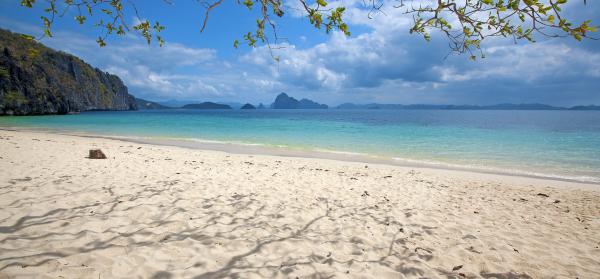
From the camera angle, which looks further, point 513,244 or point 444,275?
point 513,244

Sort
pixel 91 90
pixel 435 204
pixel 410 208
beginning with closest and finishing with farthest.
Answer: pixel 410 208 < pixel 435 204 < pixel 91 90

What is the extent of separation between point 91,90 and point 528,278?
176560 millimetres

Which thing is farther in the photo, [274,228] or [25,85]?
[25,85]

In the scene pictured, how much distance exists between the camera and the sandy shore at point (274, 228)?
152 inches

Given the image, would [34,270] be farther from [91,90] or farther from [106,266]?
[91,90]

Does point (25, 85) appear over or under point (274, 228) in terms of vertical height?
over

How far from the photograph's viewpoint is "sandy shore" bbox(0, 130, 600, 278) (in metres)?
3.86

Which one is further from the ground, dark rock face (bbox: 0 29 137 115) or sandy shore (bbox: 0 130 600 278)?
dark rock face (bbox: 0 29 137 115)

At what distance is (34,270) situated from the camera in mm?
3250

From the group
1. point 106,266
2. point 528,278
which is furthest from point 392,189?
point 106,266

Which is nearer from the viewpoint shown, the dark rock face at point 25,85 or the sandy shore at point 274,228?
the sandy shore at point 274,228

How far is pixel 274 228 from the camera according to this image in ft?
17.3

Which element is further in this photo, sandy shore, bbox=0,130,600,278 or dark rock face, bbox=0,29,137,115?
dark rock face, bbox=0,29,137,115

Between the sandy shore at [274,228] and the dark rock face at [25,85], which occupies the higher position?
the dark rock face at [25,85]
